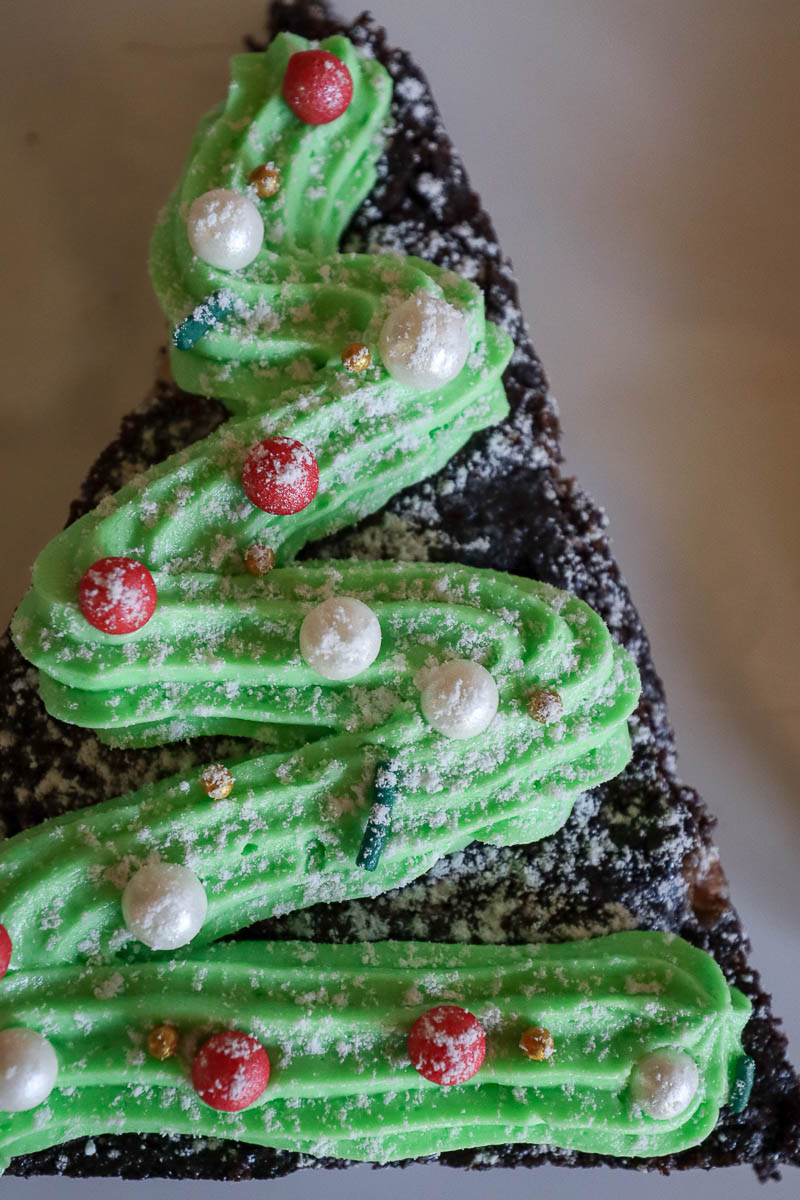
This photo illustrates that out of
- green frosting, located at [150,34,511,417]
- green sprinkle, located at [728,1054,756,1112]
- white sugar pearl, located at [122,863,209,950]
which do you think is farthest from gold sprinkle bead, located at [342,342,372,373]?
green sprinkle, located at [728,1054,756,1112]

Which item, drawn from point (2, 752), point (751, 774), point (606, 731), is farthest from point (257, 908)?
point (751, 774)

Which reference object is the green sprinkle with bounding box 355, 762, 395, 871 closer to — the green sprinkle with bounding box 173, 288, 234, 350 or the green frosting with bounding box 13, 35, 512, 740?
the green frosting with bounding box 13, 35, 512, 740

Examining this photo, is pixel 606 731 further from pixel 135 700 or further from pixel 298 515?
pixel 135 700

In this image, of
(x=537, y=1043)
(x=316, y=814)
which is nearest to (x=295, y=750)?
(x=316, y=814)

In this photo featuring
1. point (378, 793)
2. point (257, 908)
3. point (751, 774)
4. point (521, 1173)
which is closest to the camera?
point (378, 793)

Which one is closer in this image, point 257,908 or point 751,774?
point 257,908
